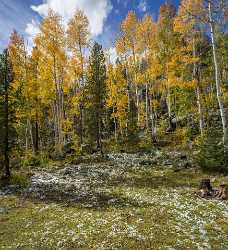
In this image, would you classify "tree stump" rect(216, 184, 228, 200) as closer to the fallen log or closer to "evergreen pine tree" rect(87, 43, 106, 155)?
the fallen log

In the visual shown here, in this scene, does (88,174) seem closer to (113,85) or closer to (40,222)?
(40,222)

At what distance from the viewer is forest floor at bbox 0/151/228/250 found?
15.8m

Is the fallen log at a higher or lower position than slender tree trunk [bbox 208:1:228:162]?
lower

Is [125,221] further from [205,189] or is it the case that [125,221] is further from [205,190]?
[205,189]

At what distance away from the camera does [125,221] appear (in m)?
17.9

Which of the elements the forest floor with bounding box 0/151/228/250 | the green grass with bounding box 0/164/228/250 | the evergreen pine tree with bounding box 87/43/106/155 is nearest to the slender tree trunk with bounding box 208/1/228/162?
the forest floor with bounding box 0/151/228/250

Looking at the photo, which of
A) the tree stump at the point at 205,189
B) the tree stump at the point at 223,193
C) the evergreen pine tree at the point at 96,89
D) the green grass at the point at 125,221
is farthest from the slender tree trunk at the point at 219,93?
the evergreen pine tree at the point at 96,89

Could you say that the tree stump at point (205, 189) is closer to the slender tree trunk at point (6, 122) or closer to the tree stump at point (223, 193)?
the tree stump at point (223, 193)

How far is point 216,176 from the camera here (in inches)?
1035

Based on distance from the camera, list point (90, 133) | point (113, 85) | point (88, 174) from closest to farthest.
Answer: point (88, 174)
point (90, 133)
point (113, 85)

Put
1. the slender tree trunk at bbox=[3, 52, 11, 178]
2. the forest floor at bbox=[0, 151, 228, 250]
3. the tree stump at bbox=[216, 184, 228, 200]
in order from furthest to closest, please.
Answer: the slender tree trunk at bbox=[3, 52, 11, 178]
the tree stump at bbox=[216, 184, 228, 200]
the forest floor at bbox=[0, 151, 228, 250]

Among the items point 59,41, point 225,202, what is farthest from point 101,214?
point 59,41

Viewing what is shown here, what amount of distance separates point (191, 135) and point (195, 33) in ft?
41.6

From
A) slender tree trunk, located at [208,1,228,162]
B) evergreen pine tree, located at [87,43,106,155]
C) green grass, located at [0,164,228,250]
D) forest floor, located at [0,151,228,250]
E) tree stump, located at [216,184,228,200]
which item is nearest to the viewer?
green grass, located at [0,164,228,250]
